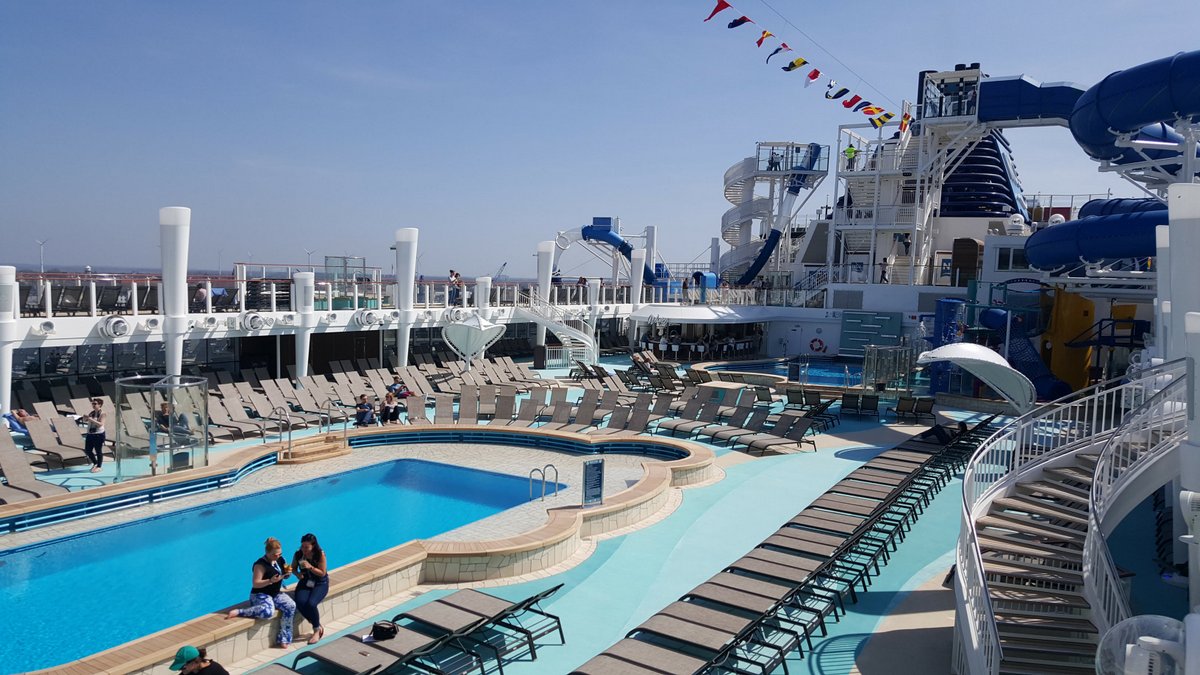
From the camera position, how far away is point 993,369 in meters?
12.9


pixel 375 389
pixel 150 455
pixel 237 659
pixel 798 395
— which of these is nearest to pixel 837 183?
pixel 798 395

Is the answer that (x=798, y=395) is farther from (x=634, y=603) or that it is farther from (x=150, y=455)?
(x=150, y=455)

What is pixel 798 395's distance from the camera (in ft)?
51.9

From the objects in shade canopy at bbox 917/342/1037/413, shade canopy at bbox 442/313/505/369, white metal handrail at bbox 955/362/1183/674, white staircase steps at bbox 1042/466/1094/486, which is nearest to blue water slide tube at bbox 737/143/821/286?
shade canopy at bbox 442/313/505/369

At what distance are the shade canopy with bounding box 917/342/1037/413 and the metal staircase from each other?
1057cm

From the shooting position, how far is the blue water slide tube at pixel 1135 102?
1115cm

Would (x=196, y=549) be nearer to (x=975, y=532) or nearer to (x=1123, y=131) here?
(x=975, y=532)

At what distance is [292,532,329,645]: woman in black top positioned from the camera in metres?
6.04

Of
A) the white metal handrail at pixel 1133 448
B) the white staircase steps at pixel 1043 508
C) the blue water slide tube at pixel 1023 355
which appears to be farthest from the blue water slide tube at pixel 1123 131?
the white staircase steps at pixel 1043 508

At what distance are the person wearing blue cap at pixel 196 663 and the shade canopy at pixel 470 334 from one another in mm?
13181

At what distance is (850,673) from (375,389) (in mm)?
11324

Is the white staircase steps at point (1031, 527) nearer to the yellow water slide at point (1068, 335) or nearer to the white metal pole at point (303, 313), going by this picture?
the yellow water slide at point (1068, 335)

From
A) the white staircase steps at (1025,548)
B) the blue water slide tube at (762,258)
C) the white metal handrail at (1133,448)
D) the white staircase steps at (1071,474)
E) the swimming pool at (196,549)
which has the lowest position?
the swimming pool at (196,549)

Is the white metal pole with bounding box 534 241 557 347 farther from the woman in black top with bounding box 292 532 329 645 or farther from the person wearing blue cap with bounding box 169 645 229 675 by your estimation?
the person wearing blue cap with bounding box 169 645 229 675
